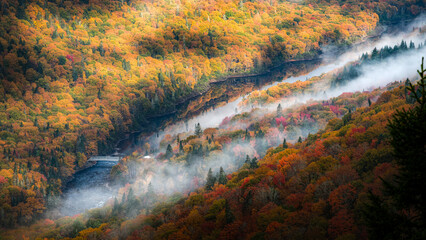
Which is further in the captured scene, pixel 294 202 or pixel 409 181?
pixel 294 202

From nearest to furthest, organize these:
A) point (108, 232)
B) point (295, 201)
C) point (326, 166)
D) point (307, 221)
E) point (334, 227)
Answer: point (334, 227) < point (307, 221) < point (295, 201) < point (326, 166) < point (108, 232)

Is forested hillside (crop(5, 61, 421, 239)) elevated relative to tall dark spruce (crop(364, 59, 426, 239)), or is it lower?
lower

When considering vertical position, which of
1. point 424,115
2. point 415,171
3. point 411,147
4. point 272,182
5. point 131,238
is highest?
point 424,115

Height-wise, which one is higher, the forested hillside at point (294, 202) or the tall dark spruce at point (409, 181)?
the tall dark spruce at point (409, 181)

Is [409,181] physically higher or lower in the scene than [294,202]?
higher

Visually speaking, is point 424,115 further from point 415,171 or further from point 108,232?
point 108,232

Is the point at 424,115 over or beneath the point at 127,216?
over

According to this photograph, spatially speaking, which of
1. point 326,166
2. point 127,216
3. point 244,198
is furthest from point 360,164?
point 127,216

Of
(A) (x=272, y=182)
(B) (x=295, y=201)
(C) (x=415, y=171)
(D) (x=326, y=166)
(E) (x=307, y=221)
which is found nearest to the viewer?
(C) (x=415, y=171)

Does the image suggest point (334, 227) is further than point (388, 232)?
Yes

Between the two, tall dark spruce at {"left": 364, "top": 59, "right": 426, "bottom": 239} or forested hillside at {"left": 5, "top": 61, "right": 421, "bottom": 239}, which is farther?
forested hillside at {"left": 5, "top": 61, "right": 421, "bottom": 239}

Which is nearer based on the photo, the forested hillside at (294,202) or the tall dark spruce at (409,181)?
the tall dark spruce at (409,181)
